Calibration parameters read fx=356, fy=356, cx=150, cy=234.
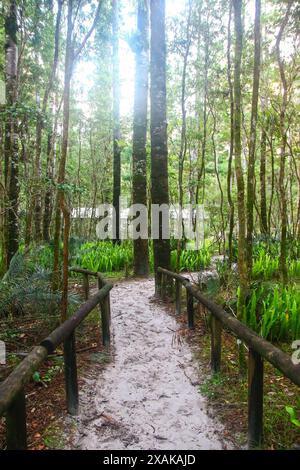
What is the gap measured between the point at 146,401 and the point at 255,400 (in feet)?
3.94

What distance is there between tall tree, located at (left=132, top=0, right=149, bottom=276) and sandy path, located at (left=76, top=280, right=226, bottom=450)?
4.26 m

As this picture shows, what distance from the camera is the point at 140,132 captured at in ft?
31.8

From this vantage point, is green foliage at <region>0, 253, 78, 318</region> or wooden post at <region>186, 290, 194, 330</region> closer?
green foliage at <region>0, 253, 78, 318</region>

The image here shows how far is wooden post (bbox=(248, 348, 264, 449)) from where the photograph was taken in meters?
2.54

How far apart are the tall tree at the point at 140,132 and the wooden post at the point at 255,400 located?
710cm

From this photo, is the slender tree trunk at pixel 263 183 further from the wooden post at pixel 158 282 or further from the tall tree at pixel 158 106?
the wooden post at pixel 158 282

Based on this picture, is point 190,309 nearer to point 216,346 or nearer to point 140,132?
point 216,346

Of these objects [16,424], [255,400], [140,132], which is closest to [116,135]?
[140,132]

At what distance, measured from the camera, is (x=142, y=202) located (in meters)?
9.90

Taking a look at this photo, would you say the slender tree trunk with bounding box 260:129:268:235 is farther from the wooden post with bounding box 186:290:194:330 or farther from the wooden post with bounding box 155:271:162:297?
the wooden post with bounding box 186:290:194:330

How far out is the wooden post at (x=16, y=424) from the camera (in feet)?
6.57

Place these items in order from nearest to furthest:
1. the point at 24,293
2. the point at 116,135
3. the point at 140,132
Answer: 1. the point at 24,293
2. the point at 140,132
3. the point at 116,135

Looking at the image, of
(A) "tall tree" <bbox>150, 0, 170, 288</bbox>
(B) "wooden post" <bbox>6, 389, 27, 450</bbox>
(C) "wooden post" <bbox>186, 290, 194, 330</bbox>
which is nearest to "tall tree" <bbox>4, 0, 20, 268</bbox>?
(A) "tall tree" <bbox>150, 0, 170, 288</bbox>
